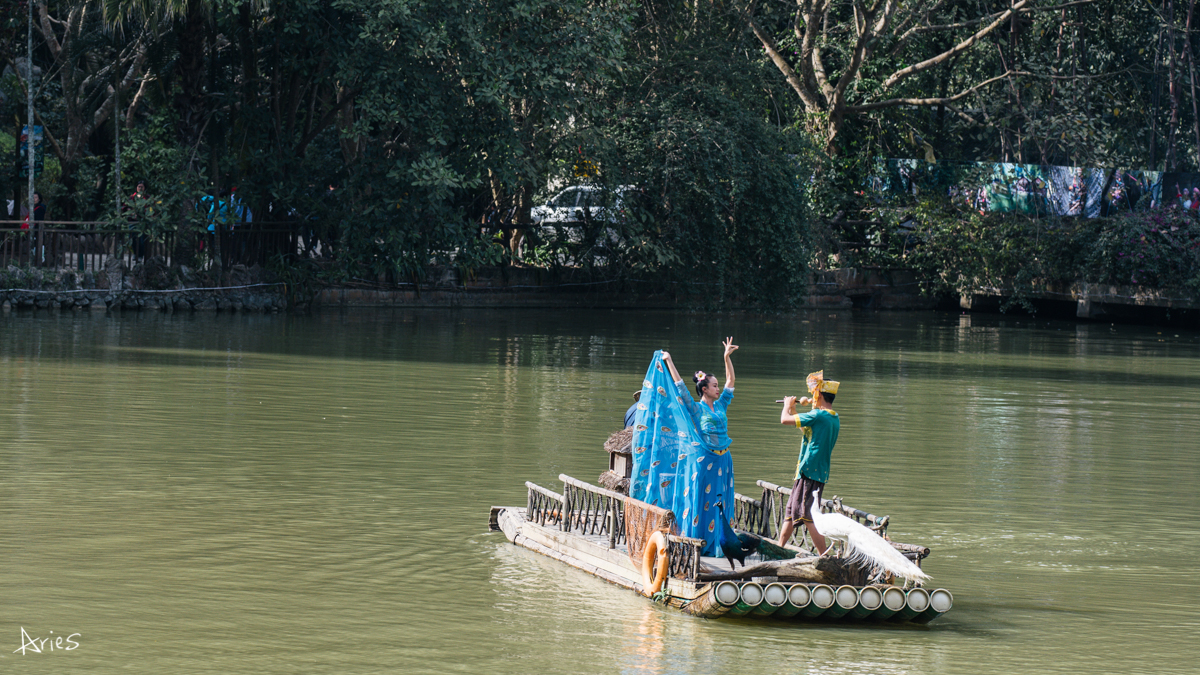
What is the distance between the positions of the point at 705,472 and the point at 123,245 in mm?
25051

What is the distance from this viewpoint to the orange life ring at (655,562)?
29.2 ft

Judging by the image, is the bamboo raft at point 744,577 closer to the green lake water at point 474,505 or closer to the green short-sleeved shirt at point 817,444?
the green lake water at point 474,505

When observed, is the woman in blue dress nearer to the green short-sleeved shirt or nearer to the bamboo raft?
the bamboo raft

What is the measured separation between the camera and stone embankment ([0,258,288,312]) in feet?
99.8

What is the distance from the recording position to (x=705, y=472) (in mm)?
9391

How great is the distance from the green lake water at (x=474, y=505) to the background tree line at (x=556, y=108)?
678 centimetres

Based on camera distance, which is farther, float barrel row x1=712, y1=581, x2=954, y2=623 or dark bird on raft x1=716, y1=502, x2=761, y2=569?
dark bird on raft x1=716, y1=502, x2=761, y2=569

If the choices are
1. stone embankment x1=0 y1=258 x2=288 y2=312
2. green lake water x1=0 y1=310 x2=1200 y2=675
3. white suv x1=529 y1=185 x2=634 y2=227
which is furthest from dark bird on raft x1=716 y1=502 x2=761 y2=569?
white suv x1=529 y1=185 x2=634 y2=227

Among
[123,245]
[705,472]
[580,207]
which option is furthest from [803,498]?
[580,207]

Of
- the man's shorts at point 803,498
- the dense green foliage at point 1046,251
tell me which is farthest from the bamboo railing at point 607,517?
the dense green foliage at point 1046,251

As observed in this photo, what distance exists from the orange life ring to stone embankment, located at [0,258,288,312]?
80.3ft

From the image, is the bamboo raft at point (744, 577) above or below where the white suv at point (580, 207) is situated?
below

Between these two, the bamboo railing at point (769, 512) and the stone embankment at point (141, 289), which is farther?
the stone embankment at point (141, 289)

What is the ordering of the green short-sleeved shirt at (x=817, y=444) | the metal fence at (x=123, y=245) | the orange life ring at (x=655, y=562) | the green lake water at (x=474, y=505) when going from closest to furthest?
the green lake water at (x=474, y=505)
the orange life ring at (x=655, y=562)
the green short-sleeved shirt at (x=817, y=444)
the metal fence at (x=123, y=245)
